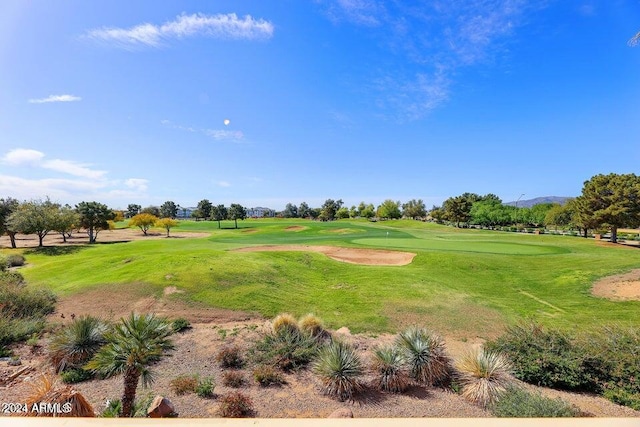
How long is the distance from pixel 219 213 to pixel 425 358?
7742 centimetres

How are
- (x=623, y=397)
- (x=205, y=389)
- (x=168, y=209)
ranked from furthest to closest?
(x=168, y=209) < (x=205, y=389) < (x=623, y=397)

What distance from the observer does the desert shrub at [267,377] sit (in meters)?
7.64

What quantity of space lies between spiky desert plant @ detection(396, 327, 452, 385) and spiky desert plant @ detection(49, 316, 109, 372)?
7.97 metres

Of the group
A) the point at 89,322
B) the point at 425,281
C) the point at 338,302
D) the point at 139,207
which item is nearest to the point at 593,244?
the point at 425,281

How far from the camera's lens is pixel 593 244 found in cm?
3369

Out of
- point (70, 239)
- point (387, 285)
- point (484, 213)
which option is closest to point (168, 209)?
point (70, 239)

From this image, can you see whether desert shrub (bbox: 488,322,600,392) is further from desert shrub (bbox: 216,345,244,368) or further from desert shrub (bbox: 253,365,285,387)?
desert shrub (bbox: 216,345,244,368)

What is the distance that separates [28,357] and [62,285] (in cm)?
1051

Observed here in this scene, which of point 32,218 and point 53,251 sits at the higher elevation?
point 32,218

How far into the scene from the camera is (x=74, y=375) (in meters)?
7.54

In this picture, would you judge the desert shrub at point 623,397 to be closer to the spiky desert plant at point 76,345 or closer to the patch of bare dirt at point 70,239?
the spiky desert plant at point 76,345

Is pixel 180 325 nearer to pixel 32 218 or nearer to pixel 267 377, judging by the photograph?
pixel 267 377

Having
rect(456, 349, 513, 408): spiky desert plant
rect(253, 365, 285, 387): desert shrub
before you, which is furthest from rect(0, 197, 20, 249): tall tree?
rect(456, 349, 513, 408): spiky desert plant

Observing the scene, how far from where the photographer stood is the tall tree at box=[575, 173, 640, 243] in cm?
3265
